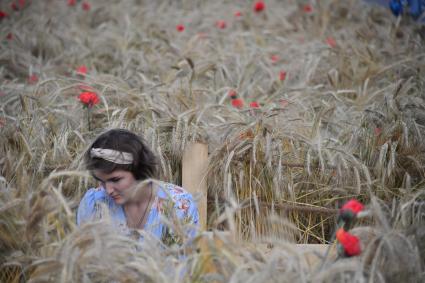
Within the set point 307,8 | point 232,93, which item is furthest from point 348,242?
point 307,8

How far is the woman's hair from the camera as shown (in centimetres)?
232

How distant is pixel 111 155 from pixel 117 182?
0.11 meters

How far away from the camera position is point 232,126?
276cm

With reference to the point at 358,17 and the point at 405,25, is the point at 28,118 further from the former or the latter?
the point at 358,17

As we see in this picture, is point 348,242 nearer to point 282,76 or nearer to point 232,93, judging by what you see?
point 232,93

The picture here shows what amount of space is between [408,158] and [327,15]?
9.58 ft

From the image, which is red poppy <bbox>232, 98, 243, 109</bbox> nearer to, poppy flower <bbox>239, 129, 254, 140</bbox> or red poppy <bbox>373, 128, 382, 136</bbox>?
poppy flower <bbox>239, 129, 254, 140</bbox>

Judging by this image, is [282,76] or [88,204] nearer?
[88,204]

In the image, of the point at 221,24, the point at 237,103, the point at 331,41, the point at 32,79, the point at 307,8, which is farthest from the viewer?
the point at 307,8

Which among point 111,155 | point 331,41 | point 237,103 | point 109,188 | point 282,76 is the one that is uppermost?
point 331,41

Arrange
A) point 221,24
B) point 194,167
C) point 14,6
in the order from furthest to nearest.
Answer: point 14,6, point 221,24, point 194,167

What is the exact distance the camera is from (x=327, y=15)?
17.7 ft

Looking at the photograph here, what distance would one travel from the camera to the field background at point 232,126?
1.80 metres

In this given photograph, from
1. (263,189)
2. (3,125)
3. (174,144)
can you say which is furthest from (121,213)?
(3,125)
